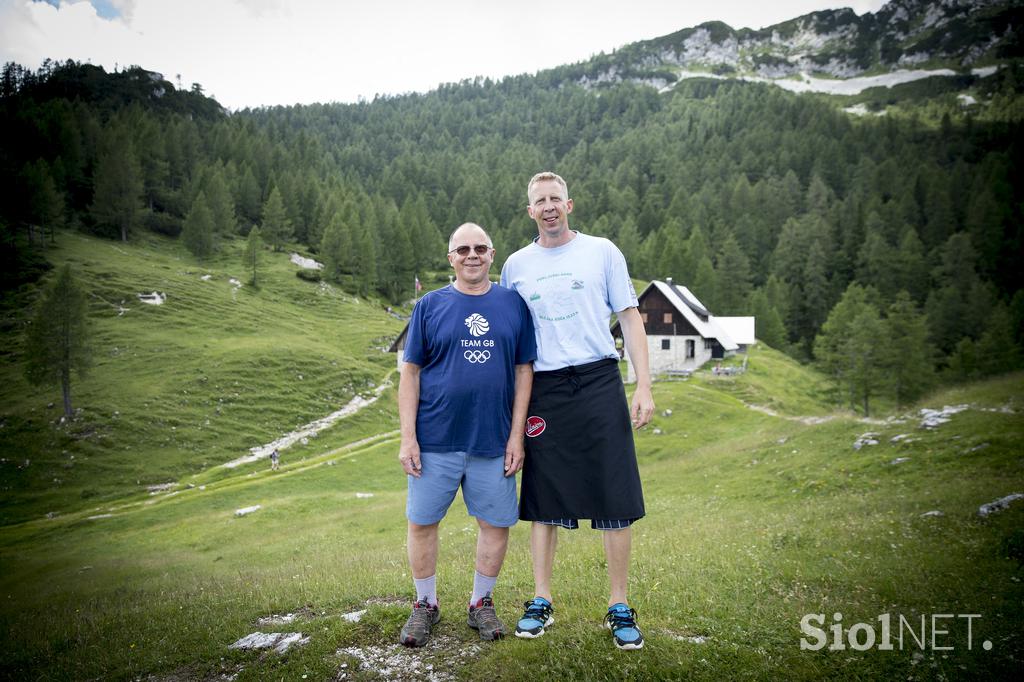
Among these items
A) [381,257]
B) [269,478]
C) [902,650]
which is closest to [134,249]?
[381,257]

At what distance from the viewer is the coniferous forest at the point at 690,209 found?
81188 mm

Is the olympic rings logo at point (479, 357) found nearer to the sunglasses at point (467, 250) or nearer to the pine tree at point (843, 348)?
the sunglasses at point (467, 250)

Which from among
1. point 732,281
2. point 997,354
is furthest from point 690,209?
point 997,354

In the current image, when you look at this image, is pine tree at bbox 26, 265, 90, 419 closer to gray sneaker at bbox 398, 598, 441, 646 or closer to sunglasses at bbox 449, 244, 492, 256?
gray sneaker at bbox 398, 598, 441, 646

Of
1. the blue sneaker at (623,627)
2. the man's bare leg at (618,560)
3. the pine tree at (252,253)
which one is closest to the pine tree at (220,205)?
the pine tree at (252,253)

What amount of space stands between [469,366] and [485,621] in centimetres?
278

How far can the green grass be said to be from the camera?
5.40 metres

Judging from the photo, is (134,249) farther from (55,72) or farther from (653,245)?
(55,72)

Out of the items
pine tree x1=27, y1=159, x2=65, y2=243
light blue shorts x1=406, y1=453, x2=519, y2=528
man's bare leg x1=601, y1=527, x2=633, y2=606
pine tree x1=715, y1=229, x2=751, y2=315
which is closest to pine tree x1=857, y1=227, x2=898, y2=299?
→ pine tree x1=715, y1=229, x2=751, y2=315

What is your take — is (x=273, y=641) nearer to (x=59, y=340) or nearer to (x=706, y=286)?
(x=59, y=340)

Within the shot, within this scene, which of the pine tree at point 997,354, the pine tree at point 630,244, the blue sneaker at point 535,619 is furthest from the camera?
the pine tree at point 630,244

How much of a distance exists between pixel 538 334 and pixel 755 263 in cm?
13858

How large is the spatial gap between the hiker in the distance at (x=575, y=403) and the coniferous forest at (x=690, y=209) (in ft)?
195

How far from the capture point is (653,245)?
11400cm
